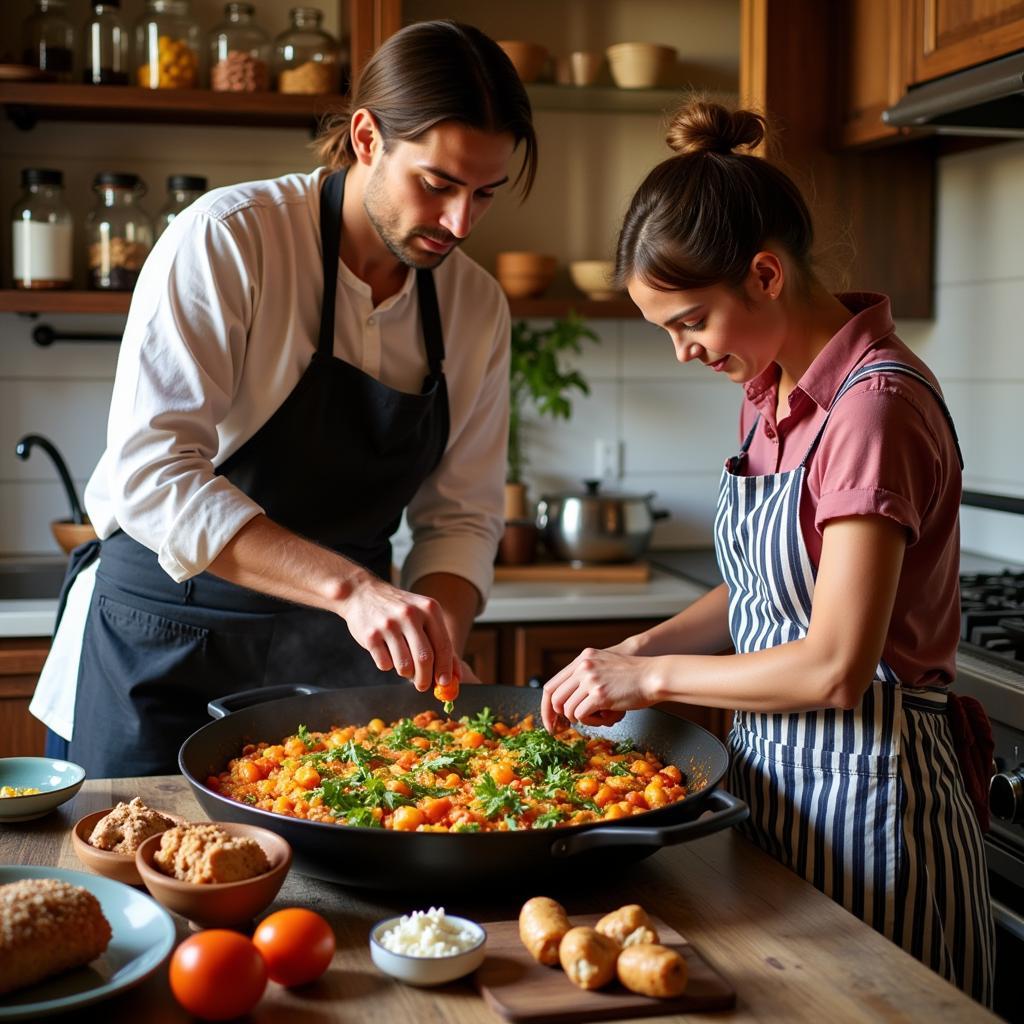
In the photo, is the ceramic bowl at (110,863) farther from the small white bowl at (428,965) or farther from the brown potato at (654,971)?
the brown potato at (654,971)

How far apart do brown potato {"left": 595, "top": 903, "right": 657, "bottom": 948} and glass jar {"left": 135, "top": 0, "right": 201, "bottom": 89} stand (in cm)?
249

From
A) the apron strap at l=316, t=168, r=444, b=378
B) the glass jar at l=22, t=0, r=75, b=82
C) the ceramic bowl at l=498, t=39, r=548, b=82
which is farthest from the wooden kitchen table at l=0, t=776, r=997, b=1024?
the ceramic bowl at l=498, t=39, r=548, b=82

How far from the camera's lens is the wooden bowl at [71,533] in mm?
3074

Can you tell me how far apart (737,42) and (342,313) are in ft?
6.46

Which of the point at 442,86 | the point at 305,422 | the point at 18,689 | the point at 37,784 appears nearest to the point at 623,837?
the point at 37,784

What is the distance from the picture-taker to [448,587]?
7.12 feet

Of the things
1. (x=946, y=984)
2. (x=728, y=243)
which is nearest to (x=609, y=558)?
(x=728, y=243)

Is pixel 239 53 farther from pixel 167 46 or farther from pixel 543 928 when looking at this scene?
pixel 543 928

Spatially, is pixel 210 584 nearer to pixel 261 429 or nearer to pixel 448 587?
pixel 261 429

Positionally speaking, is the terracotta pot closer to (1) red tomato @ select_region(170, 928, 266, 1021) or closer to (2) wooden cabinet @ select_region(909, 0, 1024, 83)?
(2) wooden cabinet @ select_region(909, 0, 1024, 83)

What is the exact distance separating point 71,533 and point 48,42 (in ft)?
3.78

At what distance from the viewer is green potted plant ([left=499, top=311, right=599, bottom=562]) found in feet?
10.7

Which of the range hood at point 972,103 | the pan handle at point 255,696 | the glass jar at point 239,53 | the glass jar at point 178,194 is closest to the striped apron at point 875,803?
the pan handle at point 255,696

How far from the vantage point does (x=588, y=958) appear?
1.07m
